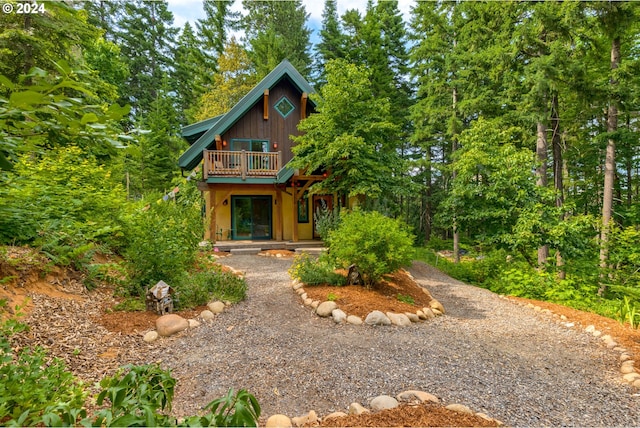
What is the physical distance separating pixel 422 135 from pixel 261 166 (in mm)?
8925

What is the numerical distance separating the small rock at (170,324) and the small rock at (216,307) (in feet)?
1.88

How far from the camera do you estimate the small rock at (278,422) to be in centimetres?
241

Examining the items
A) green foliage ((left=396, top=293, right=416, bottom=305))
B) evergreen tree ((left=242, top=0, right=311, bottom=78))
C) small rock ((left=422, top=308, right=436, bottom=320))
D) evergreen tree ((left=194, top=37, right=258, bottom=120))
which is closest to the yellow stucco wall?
green foliage ((left=396, top=293, right=416, bottom=305))

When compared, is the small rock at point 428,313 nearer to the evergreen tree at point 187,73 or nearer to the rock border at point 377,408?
the rock border at point 377,408

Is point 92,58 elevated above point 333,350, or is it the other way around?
point 92,58

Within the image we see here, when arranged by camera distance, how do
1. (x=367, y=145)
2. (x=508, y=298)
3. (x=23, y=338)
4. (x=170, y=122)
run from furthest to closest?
(x=170, y=122)
(x=367, y=145)
(x=508, y=298)
(x=23, y=338)

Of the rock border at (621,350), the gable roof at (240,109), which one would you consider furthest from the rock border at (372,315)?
the gable roof at (240,109)

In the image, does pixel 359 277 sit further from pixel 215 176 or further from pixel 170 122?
pixel 170 122

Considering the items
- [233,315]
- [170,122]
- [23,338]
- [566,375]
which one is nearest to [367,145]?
[233,315]

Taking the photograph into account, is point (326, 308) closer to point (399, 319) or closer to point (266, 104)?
point (399, 319)

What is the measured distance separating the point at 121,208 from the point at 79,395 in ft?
17.8

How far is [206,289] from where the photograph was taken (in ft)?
17.6

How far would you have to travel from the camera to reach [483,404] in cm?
275

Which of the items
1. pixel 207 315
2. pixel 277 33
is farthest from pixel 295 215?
pixel 277 33
